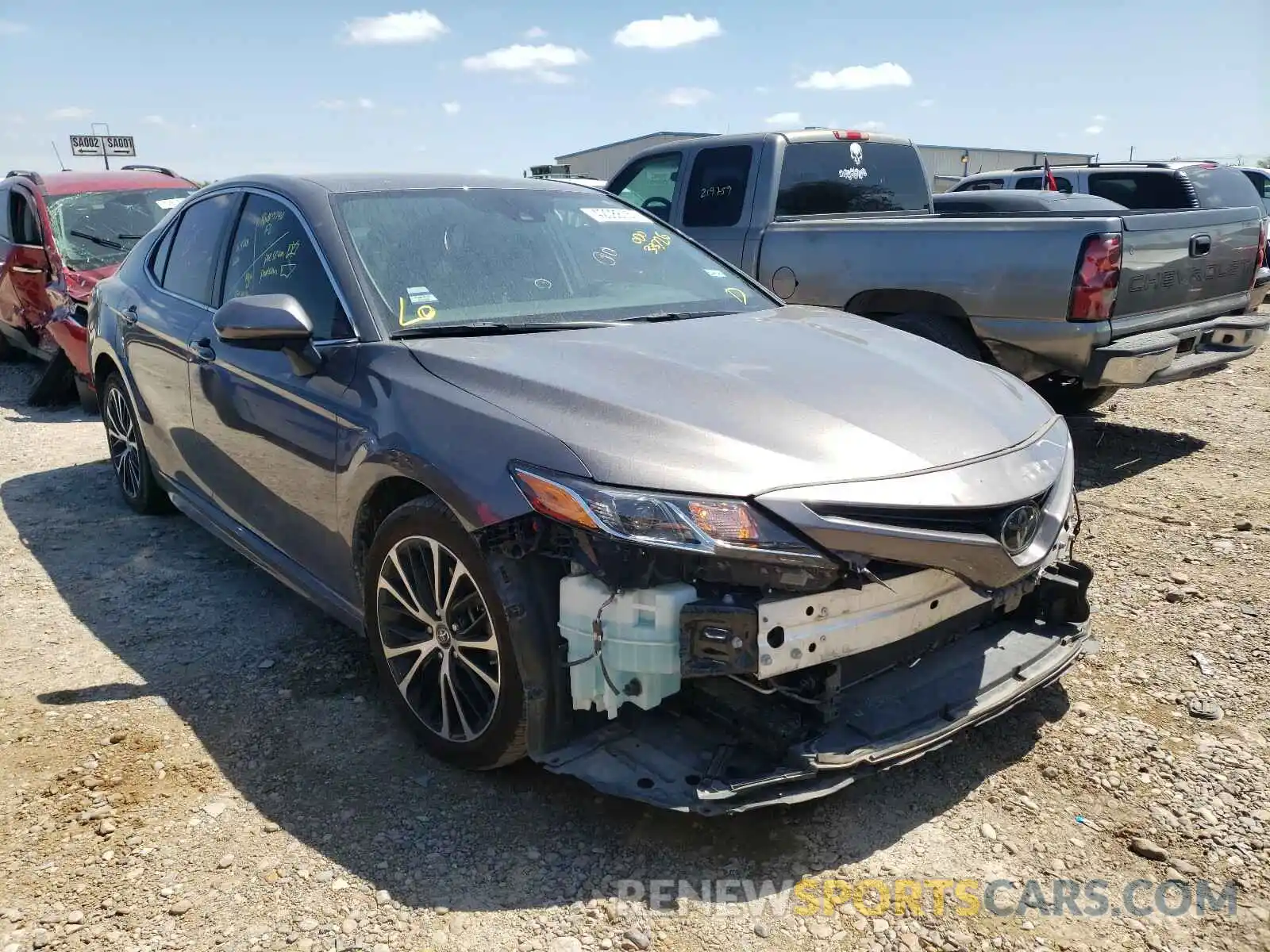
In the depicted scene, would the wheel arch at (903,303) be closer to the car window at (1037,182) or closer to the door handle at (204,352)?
the door handle at (204,352)

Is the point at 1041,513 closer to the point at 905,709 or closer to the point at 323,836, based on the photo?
the point at 905,709

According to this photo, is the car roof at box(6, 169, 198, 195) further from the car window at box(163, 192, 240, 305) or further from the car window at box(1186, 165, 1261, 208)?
the car window at box(1186, 165, 1261, 208)

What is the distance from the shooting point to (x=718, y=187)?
6977 mm

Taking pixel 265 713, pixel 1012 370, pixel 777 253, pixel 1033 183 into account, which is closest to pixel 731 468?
pixel 265 713

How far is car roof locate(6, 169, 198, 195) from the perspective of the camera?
8781 millimetres

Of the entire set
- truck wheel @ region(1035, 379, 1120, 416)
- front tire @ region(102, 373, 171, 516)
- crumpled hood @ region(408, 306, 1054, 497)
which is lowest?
truck wheel @ region(1035, 379, 1120, 416)

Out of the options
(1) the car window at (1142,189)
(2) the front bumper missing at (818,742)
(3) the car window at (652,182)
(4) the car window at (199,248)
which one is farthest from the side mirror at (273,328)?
(1) the car window at (1142,189)

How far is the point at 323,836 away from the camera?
265cm

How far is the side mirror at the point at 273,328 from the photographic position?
119 inches

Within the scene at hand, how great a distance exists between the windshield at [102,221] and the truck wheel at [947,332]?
645 cm

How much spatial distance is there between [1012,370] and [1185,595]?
5.90 ft

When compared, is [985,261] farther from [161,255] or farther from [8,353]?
[8,353]

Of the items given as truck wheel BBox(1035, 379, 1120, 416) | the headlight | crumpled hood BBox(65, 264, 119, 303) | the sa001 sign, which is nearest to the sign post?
the sa001 sign

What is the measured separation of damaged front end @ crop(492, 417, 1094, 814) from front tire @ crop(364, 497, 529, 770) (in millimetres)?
175
